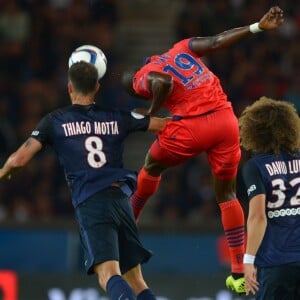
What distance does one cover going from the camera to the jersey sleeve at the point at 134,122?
8703 millimetres

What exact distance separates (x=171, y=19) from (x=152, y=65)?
8.79 meters

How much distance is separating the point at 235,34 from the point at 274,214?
161 cm

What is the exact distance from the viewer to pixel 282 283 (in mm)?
7996

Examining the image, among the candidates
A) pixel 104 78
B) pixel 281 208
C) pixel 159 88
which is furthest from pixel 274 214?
pixel 104 78

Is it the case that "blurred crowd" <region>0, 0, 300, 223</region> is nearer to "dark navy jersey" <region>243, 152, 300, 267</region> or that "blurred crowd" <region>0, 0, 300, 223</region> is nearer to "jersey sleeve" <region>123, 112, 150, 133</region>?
"jersey sleeve" <region>123, 112, 150, 133</region>

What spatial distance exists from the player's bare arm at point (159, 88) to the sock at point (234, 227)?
1.02 meters

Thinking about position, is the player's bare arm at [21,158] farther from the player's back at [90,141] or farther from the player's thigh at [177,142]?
the player's thigh at [177,142]

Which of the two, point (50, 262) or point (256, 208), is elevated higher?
point (256, 208)

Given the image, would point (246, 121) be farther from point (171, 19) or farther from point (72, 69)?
point (171, 19)

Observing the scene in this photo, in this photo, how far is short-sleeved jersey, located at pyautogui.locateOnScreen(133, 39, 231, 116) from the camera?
938cm

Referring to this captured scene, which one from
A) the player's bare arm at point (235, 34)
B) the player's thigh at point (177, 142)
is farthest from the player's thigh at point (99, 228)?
the player's bare arm at point (235, 34)

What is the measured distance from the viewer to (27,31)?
17.1 m

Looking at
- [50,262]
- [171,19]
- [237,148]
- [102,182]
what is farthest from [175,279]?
[171,19]

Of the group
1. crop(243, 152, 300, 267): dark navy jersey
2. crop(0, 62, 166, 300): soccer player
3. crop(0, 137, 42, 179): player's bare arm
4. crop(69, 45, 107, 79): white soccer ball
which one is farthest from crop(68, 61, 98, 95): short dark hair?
crop(243, 152, 300, 267): dark navy jersey
